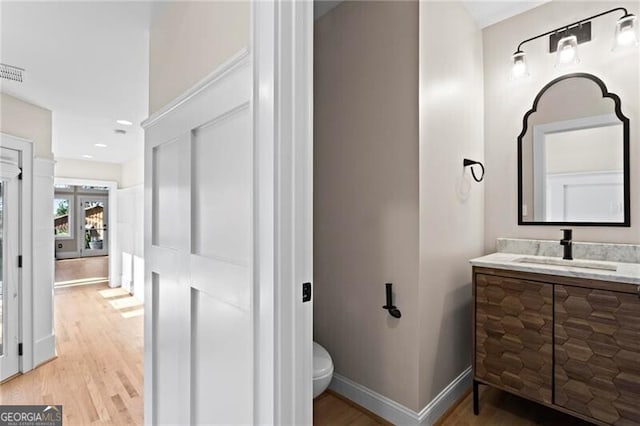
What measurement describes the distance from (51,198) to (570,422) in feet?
14.1

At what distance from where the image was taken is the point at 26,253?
8.96 ft

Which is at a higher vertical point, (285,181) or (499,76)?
(499,76)

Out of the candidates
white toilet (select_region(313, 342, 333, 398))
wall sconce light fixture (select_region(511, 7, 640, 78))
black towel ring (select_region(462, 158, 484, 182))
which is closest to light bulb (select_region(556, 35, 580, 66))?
wall sconce light fixture (select_region(511, 7, 640, 78))

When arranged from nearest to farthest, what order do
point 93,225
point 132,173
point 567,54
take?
1. point 567,54
2. point 132,173
3. point 93,225

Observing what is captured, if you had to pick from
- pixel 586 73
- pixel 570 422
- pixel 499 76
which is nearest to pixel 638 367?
pixel 570 422

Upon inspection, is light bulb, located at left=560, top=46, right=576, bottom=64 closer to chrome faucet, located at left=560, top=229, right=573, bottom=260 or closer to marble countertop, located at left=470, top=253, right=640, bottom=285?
chrome faucet, located at left=560, top=229, right=573, bottom=260

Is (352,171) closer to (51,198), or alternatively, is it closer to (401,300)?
(401,300)

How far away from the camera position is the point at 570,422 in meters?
1.79

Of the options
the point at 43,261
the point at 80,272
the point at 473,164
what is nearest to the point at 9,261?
the point at 43,261

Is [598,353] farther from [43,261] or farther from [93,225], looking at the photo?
[93,225]

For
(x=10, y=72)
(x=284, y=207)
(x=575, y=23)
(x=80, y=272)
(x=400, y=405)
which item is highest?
(x=575, y=23)

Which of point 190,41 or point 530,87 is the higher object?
point 530,87

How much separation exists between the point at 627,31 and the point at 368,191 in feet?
5.20

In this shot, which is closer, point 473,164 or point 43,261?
point 473,164
